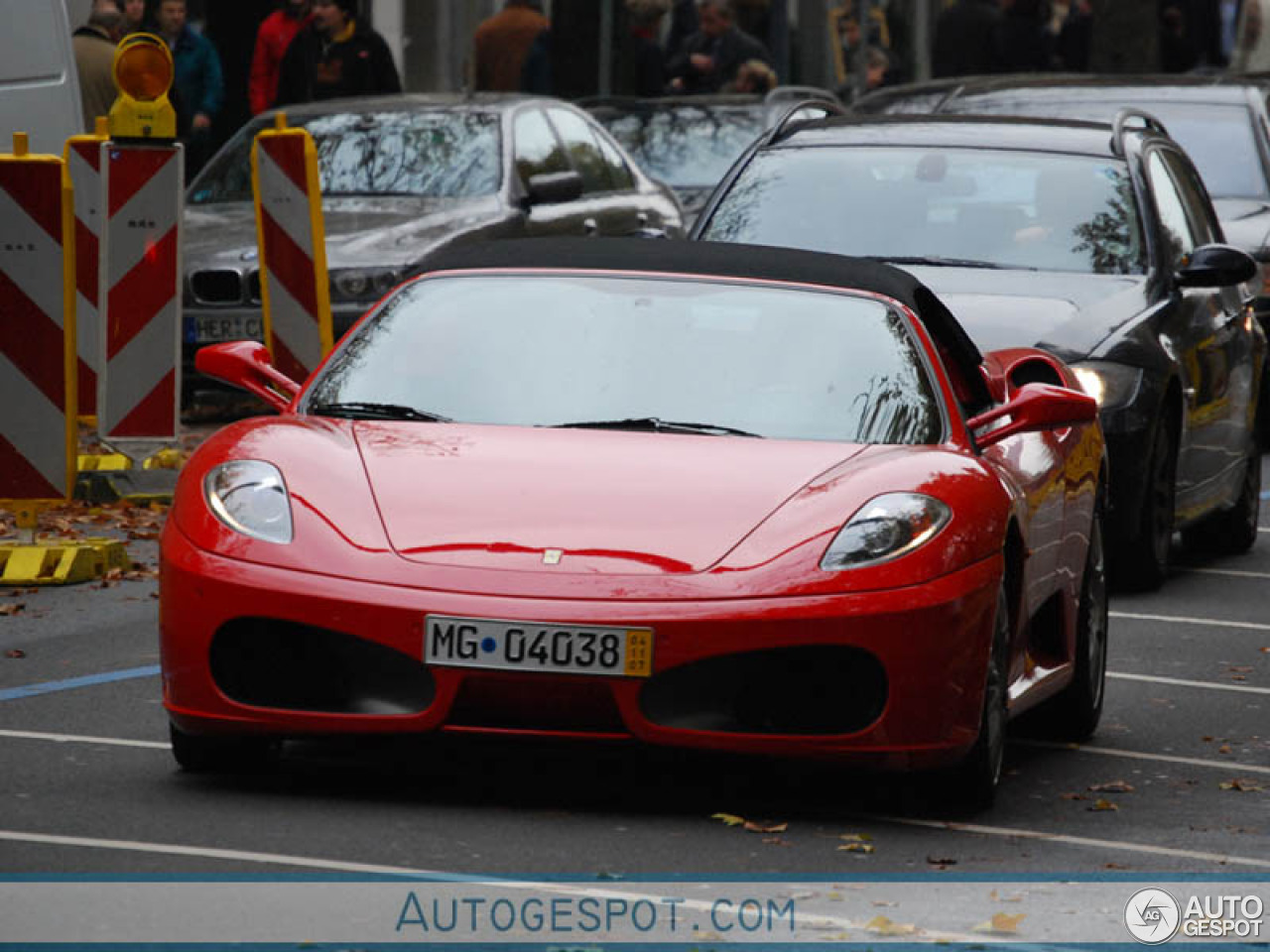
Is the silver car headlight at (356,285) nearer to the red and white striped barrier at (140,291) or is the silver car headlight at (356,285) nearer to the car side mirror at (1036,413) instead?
the red and white striped barrier at (140,291)

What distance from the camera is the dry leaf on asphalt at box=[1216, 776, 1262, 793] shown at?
7.62 m

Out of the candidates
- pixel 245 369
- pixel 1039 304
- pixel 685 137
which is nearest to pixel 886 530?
pixel 245 369

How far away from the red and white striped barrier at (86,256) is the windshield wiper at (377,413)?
6501mm

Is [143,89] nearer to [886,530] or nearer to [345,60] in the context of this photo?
→ [886,530]

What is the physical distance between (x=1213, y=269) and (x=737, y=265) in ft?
13.5

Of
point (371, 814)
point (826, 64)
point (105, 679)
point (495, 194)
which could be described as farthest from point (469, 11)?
point (371, 814)

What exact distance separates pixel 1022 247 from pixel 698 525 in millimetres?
5341

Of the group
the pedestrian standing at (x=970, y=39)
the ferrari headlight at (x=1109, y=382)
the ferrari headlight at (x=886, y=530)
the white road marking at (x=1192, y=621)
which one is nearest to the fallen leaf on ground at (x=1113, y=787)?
the ferrari headlight at (x=886, y=530)

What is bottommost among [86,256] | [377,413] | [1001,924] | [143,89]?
[86,256]

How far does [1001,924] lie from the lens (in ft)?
19.1

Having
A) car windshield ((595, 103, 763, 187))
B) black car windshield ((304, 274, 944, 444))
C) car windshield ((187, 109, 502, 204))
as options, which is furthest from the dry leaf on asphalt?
car windshield ((595, 103, 763, 187))

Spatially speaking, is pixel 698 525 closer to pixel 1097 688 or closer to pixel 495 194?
pixel 1097 688

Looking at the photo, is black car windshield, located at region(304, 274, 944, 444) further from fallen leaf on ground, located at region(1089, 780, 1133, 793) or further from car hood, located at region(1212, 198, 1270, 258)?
car hood, located at region(1212, 198, 1270, 258)

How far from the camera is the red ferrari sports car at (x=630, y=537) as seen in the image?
6684 millimetres
